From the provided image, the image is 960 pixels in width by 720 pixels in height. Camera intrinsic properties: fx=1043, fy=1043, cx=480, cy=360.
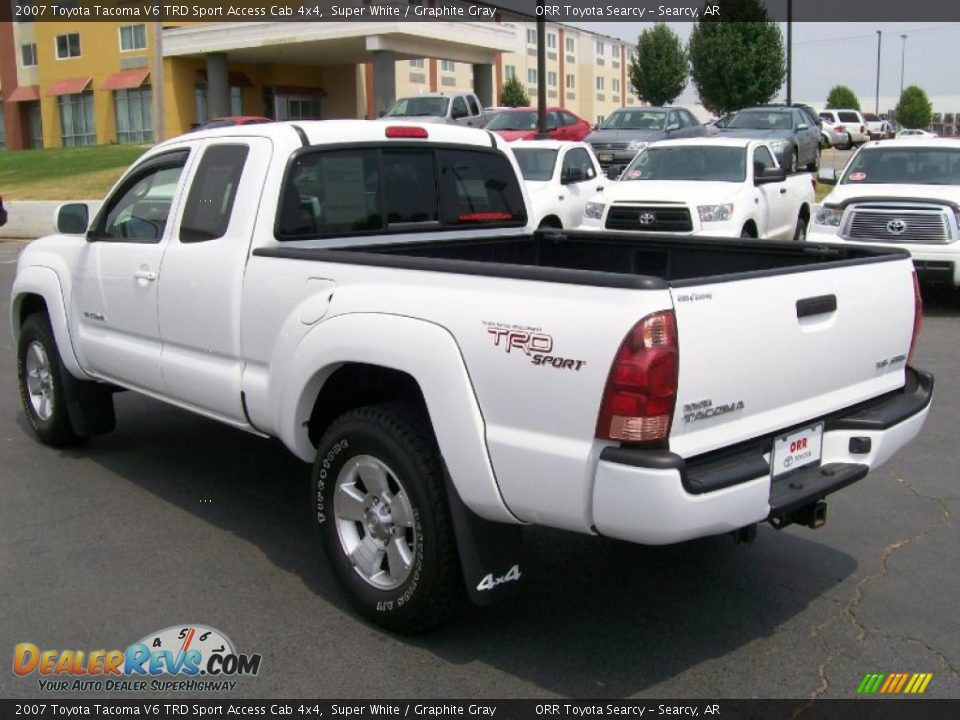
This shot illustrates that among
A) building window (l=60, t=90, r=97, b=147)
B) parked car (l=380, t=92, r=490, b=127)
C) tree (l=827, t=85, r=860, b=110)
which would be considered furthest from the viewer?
tree (l=827, t=85, r=860, b=110)

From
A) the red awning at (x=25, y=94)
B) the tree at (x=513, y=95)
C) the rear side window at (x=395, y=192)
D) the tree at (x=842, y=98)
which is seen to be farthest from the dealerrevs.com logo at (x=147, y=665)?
the tree at (x=842, y=98)

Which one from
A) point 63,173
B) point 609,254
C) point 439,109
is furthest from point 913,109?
point 609,254

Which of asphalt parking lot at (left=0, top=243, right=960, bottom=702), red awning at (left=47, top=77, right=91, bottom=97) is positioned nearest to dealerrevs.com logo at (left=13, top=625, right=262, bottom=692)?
asphalt parking lot at (left=0, top=243, right=960, bottom=702)

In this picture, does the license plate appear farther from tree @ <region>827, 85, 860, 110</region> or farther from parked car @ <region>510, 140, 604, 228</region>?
tree @ <region>827, 85, 860, 110</region>

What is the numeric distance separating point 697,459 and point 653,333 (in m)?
0.51

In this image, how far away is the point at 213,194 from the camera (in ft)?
17.0

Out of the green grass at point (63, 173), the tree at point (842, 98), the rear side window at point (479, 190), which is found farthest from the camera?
the tree at point (842, 98)

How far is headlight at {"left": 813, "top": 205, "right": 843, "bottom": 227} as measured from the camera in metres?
11.6

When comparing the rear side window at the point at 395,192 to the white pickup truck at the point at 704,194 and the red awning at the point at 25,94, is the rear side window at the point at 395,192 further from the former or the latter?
the red awning at the point at 25,94

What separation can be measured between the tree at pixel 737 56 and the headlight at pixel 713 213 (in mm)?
34135

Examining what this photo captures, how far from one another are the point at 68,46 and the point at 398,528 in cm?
5404

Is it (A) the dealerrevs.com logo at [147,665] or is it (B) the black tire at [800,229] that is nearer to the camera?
(A) the dealerrevs.com logo at [147,665]

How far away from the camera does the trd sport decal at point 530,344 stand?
11.2 feet

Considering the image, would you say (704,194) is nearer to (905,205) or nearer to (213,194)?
(905,205)
